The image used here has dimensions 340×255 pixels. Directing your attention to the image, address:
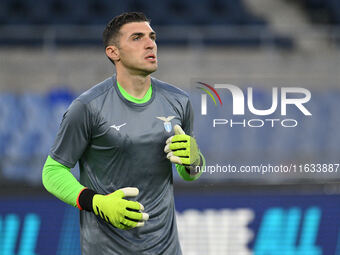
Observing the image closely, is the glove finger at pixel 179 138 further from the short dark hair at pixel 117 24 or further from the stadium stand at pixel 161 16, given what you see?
the stadium stand at pixel 161 16

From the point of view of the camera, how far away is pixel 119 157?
2641 millimetres

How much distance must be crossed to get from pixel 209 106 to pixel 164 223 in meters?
1.31

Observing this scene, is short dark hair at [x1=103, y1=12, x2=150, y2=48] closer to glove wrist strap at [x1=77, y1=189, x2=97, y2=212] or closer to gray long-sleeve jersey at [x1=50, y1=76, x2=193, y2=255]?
gray long-sleeve jersey at [x1=50, y1=76, x2=193, y2=255]

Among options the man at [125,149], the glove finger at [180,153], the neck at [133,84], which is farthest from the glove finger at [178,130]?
the neck at [133,84]

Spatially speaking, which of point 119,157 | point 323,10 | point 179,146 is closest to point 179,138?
point 179,146

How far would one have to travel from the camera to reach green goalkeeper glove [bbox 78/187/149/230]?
243cm

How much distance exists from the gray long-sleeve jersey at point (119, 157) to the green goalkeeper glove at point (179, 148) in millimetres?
94

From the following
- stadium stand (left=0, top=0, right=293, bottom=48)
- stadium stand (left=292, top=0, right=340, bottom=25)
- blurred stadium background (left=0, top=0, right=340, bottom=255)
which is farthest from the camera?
stadium stand (left=292, top=0, right=340, bottom=25)

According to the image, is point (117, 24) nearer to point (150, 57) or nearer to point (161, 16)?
point (150, 57)

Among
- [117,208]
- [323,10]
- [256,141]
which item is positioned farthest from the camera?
[323,10]

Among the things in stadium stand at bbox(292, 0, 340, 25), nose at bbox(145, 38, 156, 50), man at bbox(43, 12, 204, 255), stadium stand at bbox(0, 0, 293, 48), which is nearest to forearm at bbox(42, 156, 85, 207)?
man at bbox(43, 12, 204, 255)

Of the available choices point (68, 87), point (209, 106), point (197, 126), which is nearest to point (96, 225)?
point (209, 106)

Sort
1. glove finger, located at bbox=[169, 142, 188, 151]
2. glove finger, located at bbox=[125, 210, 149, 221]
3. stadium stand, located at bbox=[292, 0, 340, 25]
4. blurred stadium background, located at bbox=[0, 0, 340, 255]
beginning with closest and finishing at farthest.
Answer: glove finger, located at bbox=[125, 210, 149, 221], glove finger, located at bbox=[169, 142, 188, 151], blurred stadium background, located at bbox=[0, 0, 340, 255], stadium stand, located at bbox=[292, 0, 340, 25]

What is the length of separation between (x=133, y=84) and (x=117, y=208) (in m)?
0.59
